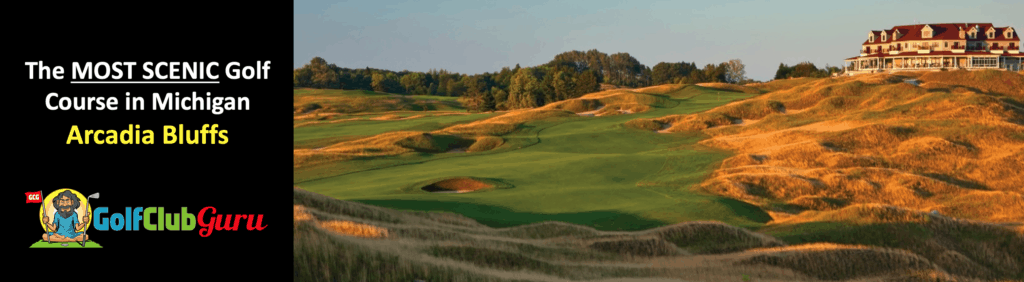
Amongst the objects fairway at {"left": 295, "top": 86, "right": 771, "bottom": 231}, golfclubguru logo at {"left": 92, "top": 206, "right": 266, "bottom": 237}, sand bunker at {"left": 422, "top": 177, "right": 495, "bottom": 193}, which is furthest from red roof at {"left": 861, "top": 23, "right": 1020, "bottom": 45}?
golfclubguru logo at {"left": 92, "top": 206, "right": 266, "bottom": 237}

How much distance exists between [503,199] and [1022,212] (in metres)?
16.1

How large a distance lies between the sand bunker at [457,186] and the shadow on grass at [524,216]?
202 inches

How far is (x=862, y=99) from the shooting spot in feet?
167

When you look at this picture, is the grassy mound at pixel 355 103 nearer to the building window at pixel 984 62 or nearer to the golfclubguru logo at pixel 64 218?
the building window at pixel 984 62

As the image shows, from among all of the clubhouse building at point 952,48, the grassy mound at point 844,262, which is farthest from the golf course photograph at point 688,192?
the clubhouse building at point 952,48

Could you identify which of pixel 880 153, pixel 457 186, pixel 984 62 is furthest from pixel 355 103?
pixel 880 153

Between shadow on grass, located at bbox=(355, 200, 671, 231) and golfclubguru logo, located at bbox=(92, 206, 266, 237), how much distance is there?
15.3 metres

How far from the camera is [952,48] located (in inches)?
4114

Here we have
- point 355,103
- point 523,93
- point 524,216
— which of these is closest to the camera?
point 524,216

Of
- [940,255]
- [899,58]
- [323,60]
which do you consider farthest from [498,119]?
[323,60]

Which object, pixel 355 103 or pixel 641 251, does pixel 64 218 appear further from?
pixel 355 103

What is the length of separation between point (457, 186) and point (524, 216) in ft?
27.0

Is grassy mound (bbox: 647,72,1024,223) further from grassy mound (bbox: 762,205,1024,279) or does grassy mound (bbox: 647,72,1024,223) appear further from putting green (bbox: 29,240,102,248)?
putting green (bbox: 29,240,102,248)

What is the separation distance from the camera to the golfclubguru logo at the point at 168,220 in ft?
16.4
